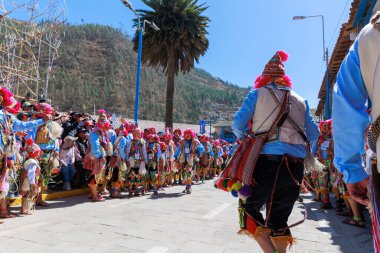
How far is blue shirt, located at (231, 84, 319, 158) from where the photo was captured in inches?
119

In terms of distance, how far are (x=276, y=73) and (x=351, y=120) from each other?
1.79 m

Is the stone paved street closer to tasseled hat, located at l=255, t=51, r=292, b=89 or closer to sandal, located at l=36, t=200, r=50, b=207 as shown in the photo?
sandal, located at l=36, t=200, r=50, b=207

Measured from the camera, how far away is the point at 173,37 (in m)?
21.0

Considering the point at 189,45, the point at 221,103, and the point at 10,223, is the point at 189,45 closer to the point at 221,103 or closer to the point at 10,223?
the point at 10,223

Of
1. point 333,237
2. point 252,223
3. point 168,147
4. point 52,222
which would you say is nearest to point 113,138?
point 168,147

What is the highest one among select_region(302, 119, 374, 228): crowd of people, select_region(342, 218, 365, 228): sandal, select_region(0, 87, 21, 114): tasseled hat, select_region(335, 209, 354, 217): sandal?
select_region(0, 87, 21, 114): tasseled hat

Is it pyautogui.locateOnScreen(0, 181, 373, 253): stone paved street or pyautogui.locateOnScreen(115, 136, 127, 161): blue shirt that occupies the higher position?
pyautogui.locateOnScreen(115, 136, 127, 161): blue shirt

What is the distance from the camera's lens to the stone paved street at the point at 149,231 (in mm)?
4285

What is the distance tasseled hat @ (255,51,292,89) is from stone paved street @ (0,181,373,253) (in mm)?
2272

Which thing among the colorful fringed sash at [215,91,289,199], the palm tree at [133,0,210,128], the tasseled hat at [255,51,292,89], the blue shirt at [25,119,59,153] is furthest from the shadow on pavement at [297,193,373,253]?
the palm tree at [133,0,210,128]

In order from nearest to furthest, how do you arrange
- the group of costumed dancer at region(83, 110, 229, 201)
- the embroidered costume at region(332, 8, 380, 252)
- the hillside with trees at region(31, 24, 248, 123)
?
the embroidered costume at region(332, 8, 380, 252) → the group of costumed dancer at region(83, 110, 229, 201) → the hillside with trees at region(31, 24, 248, 123)

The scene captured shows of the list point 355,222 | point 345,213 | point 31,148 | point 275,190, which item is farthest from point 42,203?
point 345,213

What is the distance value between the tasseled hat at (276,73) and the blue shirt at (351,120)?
1.62 metres

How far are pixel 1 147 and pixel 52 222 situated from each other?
1.50 meters
